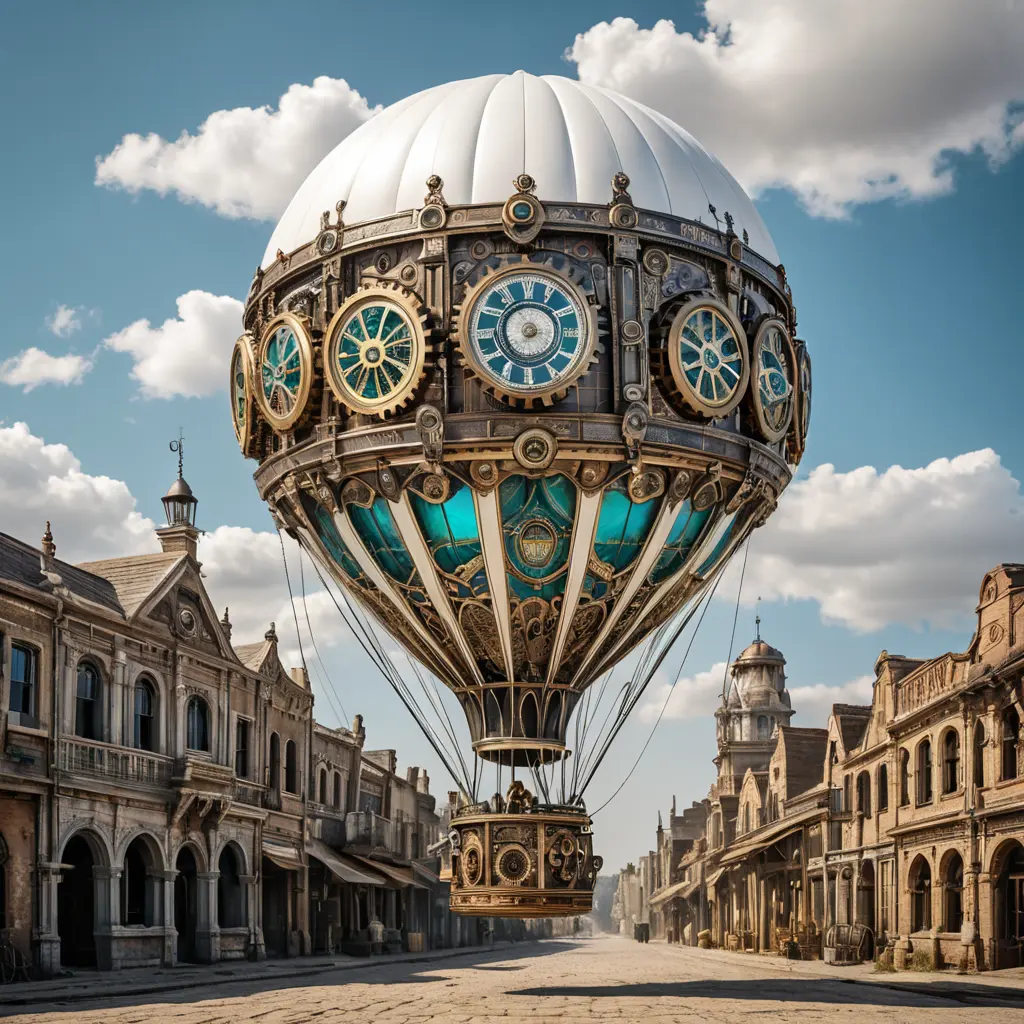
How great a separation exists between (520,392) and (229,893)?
2495cm

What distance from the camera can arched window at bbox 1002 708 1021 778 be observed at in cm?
3250

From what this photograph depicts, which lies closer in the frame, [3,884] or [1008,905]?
[3,884]

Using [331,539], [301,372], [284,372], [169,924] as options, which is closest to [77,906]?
[169,924]

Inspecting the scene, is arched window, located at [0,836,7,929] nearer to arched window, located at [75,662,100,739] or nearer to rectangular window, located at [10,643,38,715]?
rectangular window, located at [10,643,38,715]

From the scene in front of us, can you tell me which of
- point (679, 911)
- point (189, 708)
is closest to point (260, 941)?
point (189, 708)

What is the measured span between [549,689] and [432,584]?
Answer: 101 inches

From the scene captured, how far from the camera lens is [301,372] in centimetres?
2288

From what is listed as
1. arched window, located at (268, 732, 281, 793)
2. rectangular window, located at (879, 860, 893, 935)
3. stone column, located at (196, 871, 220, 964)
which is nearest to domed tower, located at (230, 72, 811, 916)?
stone column, located at (196, 871, 220, 964)

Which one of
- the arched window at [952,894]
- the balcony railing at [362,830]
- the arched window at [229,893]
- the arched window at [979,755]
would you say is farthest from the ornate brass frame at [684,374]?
the balcony railing at [362,830]

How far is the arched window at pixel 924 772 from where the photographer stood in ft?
127

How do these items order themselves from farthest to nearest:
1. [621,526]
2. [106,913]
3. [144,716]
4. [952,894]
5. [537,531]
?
[144,716] → [952,894] → [106,913] → [621,526] → [537,531]

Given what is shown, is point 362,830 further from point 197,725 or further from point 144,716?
point 144,716

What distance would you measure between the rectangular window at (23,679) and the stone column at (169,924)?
711 cm

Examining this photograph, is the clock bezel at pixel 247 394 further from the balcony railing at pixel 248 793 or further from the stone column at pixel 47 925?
the balcony railing at pixel 248 793
